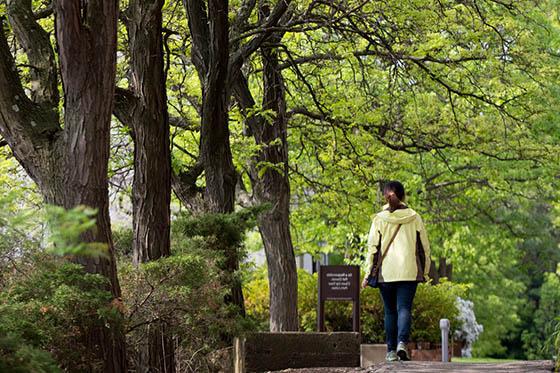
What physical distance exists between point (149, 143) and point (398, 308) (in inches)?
129

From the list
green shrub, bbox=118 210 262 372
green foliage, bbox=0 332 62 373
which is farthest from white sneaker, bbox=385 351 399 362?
green foliage, bbox=0 332 62 373

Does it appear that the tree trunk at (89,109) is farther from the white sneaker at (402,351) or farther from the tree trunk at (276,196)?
the tree trunk at (276,196)

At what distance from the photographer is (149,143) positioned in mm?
12102

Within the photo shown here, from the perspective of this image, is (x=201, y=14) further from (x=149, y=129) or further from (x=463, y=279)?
(x=463, y=279)

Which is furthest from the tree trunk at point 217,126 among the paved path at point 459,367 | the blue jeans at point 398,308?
the paved path at point 459,367

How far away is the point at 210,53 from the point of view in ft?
50.7

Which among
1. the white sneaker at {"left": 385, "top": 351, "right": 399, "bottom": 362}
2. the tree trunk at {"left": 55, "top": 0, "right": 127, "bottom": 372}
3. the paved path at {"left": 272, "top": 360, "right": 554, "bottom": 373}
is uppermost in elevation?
the tree trunk at {"left": 55, "top": 0, "right": 127, "bottom": 372}

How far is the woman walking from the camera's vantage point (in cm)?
1298

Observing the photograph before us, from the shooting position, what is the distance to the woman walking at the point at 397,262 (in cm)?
1298

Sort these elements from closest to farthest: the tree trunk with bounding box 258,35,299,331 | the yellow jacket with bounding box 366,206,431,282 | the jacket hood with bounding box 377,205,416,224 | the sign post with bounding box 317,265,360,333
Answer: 1. the yellow jacket with bounding box 366,206,431,282
2. the jacket hood with bounding box 377,205,416,224
3. the sign post with bounding box 317,265,360,333
4. the tree trunk with bounding box 258,35,299,331

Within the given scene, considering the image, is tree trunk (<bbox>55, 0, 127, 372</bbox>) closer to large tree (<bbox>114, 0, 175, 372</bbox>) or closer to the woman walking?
large tree (<bbox>114, 0, 175, 372</bbox>)

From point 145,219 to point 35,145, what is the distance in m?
2.12

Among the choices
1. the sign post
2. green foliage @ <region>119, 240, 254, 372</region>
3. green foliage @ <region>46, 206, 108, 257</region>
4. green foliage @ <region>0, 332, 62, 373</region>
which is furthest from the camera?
the sign post

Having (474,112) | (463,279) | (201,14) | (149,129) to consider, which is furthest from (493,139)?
(463,279)
